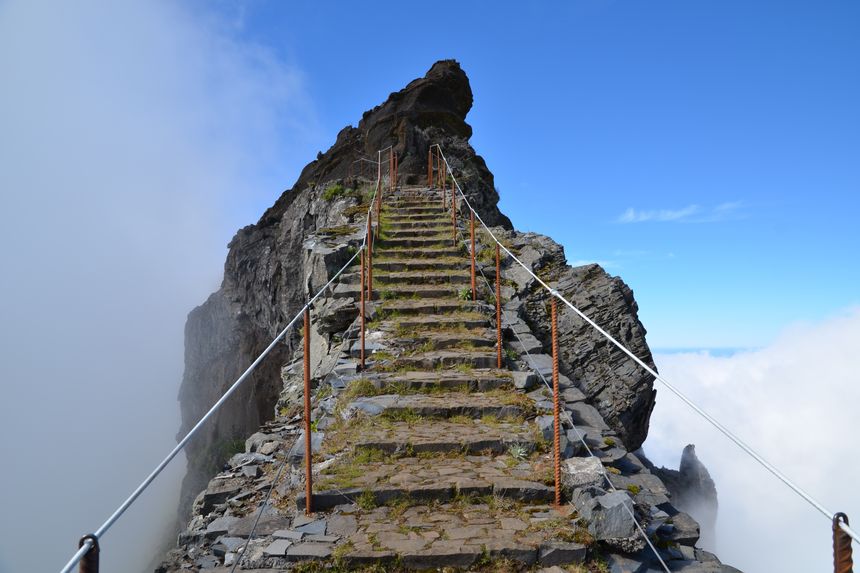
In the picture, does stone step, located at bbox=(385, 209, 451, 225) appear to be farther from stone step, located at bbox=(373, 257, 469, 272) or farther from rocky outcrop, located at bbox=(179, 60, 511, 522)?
rocky outcrop, located at bbox=(179, 60, 511, 522)

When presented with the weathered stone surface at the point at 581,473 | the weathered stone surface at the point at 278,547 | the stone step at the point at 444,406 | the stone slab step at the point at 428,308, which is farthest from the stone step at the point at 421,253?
the weathered stone surface at the point at 278,547

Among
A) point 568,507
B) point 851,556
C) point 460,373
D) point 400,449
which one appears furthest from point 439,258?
point 851,556

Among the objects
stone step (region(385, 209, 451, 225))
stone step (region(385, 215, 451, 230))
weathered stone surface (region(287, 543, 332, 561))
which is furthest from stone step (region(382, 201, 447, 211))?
weathered stone surface (region(287, 543, 332, 561))

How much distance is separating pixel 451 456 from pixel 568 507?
4.64ft

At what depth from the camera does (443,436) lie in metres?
5.77

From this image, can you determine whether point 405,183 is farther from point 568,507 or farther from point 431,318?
point 568,507

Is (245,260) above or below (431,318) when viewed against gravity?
above

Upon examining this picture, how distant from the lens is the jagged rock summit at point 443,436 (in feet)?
13.3

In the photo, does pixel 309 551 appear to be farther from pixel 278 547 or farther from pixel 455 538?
pixel 455 538

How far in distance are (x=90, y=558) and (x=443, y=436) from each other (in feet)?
13.9

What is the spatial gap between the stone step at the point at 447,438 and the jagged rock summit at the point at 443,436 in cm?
2

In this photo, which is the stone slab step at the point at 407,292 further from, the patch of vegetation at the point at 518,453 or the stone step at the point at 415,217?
the patch of vegetation at the point at 518,453

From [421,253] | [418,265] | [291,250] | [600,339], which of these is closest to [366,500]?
[600,339]

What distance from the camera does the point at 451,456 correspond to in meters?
5.50
